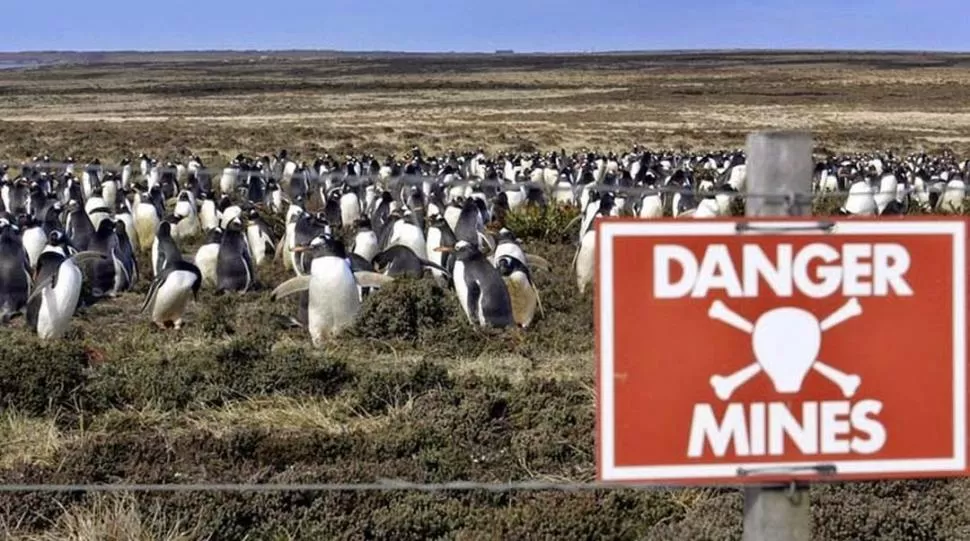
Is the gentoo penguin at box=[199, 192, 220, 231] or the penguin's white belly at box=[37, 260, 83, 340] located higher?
the gentoo penguin at box=[199, 192, 220, 231]

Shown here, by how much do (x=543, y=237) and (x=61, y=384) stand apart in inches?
371

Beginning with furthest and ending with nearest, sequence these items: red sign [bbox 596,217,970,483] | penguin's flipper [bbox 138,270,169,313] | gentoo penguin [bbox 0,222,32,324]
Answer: gentoo penguin [bbox 0,222,32,324]
penguin's flipper [bbox 138,270,169,313]
red sign [bbox 596,217,970,483]

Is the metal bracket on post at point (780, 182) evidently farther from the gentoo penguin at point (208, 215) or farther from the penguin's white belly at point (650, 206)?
the gentoo penguin at point (208, 215)

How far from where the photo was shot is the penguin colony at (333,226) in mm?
10102

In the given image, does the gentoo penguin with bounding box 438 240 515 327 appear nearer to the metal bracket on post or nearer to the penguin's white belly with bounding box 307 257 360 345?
the penguin's white belly with bounding box 307 257 360 345

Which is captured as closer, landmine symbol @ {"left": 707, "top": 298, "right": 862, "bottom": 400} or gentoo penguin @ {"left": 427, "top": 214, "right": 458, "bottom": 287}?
landmine symbol @ {"left": 707, "top": 298, "right": 862, "bottom": 400}

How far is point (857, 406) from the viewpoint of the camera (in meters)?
2.29

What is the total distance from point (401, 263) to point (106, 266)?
107 inches

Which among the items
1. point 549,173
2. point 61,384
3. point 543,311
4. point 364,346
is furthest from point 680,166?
point 61,384

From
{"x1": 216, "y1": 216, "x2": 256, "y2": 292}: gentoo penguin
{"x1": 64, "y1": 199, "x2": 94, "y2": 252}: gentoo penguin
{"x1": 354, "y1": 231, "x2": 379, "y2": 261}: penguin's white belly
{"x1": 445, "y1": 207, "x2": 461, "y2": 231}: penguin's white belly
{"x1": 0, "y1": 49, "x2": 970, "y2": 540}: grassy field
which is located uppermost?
{"x1": 445, "y1": 207, "x2": 461, "y2": 231}: penguin's white belly

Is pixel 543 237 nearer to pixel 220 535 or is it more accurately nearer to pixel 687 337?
pixel 220 535

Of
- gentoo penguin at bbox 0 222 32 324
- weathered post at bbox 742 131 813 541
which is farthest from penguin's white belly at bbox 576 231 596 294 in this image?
weathered post at bbox 742 131 813 541

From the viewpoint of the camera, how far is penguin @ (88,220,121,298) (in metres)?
12.1

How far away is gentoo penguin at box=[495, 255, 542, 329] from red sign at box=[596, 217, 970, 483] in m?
8.10
